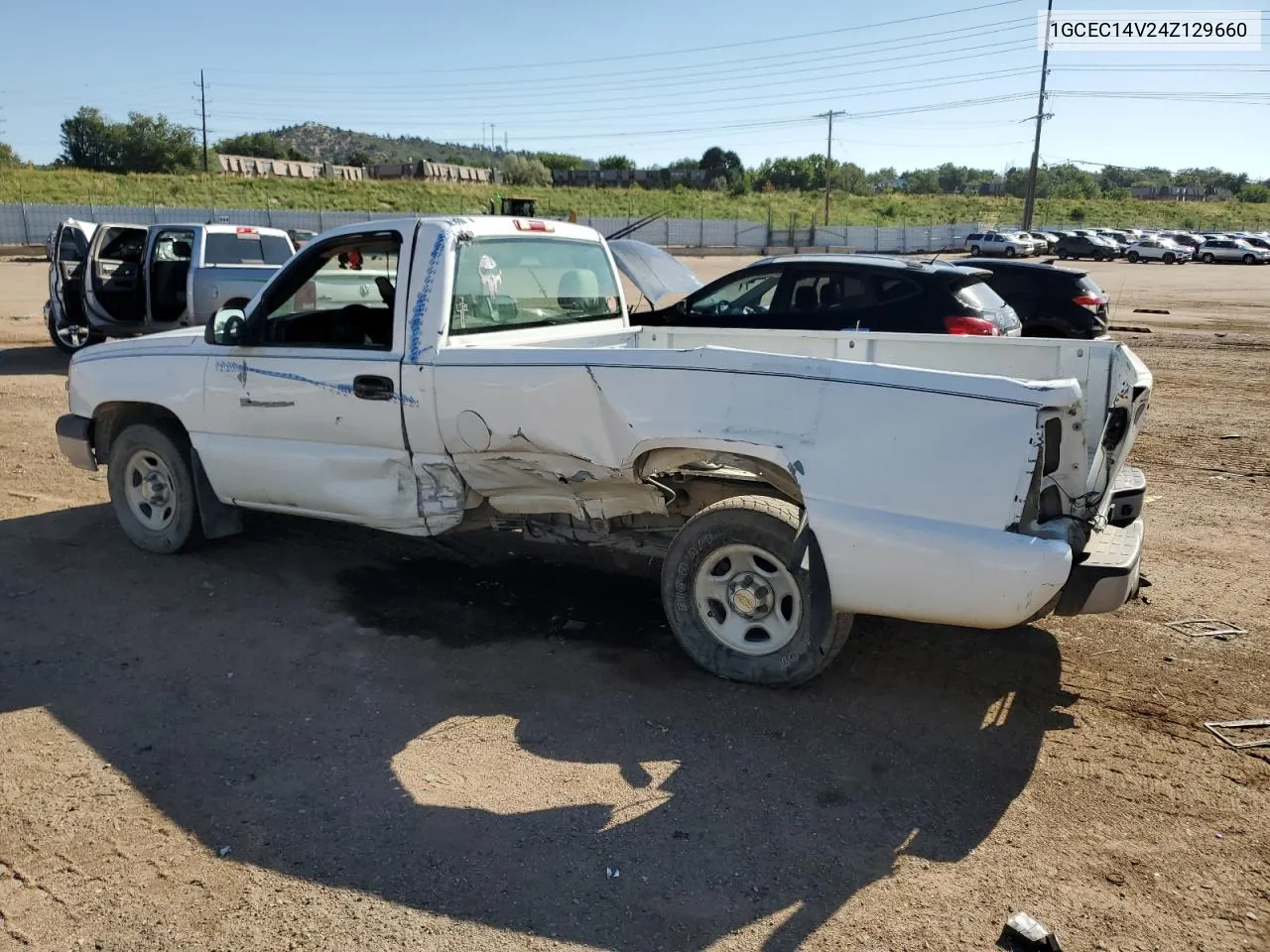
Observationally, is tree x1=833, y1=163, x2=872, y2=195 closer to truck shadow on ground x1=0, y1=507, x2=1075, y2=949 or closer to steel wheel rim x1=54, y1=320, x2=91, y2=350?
steel wheel rim x1=54, y1=320, x2=91, y2=350

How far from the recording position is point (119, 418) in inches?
249

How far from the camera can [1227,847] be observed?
331cm

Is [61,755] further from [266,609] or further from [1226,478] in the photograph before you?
[1226,478]

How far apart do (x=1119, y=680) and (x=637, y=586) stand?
2497mm

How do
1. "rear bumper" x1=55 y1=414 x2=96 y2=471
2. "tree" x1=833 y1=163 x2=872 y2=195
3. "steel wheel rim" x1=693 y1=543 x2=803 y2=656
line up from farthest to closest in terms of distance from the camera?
"tree" x1=833 y1=163 x2=872 y2=195 → "rear bumper" x1=55 y1=414 x2=96 y2=471 → "steel wheel rim" x1=693 y1=543 x2=803 y2=656

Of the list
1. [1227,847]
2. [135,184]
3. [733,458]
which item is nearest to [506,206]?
[733,458]

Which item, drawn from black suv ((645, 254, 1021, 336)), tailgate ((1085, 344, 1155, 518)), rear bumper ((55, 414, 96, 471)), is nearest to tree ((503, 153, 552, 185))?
black suv ((645, 254, 1021, 336))

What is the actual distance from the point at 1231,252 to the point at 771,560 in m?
56.3

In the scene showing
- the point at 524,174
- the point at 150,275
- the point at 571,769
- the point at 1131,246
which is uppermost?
the point at 524,174

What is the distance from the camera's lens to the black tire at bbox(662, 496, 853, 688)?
420cm

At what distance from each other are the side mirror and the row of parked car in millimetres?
52139

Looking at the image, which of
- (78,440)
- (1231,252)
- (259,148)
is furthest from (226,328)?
(259,148)

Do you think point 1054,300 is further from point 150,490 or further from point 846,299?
point 150,490

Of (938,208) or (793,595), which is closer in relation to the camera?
(793,595)
